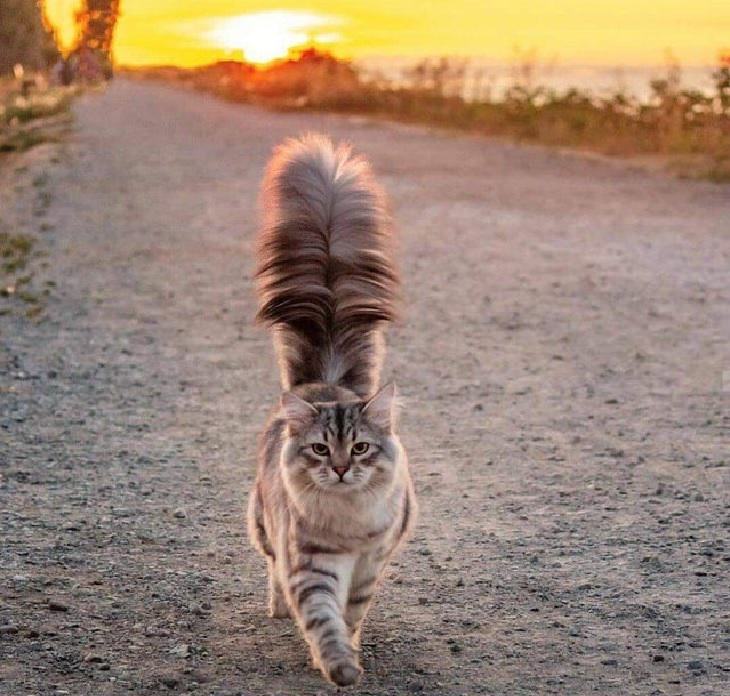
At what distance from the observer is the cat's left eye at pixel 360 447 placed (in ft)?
14.4

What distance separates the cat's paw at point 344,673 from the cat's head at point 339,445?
1.86 ft

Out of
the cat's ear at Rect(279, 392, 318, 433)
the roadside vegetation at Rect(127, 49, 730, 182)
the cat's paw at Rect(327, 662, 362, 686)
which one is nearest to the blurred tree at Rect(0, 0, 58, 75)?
the roadside vegetation at Rect(127, 49, 730, 182)

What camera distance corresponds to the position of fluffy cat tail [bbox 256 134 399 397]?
5039mm

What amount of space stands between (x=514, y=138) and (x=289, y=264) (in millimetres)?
19886

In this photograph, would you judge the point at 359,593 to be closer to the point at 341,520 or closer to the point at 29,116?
the point at 341,520

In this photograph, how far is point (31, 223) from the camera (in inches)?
598

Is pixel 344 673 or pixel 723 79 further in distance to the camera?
pixel 723 79

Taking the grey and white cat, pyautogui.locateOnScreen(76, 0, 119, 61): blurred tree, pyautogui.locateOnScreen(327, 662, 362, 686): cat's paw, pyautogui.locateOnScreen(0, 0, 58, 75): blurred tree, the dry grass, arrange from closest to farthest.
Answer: pyautogui.locateOnScreen(327, 662, 362, 686): cat's paw
the grey and white cat
the dry grass
pyautogui.locateOnScreen(76, 0, 119, 61): blurred tree
pyautogui.locateOnScreen(0, 0, 58, 75): blurred tree

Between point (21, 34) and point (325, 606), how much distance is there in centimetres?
5063

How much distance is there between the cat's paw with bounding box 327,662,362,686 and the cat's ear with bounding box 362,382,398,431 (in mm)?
828

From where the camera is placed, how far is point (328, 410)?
14.6ft

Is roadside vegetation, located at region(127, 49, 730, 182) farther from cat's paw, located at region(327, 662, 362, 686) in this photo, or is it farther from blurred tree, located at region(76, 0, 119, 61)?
cat's paw, located at region(327, 662, 362, 686)

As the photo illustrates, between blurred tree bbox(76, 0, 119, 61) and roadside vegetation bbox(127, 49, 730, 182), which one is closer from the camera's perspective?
roadside vegetation bbox(127, 49, 730, 182)

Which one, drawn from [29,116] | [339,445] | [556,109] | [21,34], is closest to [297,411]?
[339,445]
